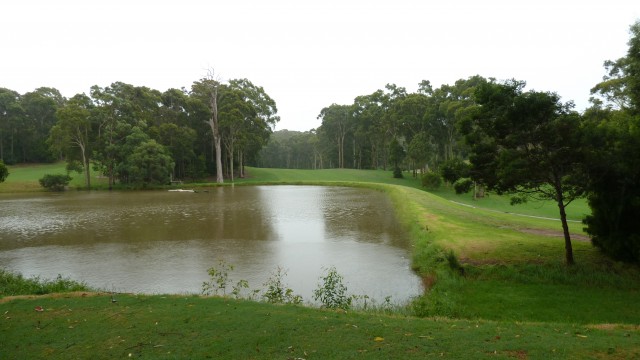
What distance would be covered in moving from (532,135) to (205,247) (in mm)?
12595

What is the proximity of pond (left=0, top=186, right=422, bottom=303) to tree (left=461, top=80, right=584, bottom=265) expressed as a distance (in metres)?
4.60

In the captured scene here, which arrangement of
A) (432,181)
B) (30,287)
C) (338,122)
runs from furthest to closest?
(338,122), (432,181), (30,287)

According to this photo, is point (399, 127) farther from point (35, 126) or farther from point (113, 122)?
point (35, 126)

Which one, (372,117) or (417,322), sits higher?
(372,117)

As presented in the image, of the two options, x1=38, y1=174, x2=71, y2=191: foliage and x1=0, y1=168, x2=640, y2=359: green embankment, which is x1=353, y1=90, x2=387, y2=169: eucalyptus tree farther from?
x1=0, y1=168, x2=640, y2=359: green embankment

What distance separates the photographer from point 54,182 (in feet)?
152

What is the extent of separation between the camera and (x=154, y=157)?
47.3m

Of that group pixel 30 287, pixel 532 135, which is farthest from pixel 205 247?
pixel 532 135

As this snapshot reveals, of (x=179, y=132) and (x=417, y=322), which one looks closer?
(x=417, y=322)

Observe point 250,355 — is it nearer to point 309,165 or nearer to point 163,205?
point 163,205

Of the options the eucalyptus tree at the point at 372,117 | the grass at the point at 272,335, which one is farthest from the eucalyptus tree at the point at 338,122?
the grass at the point at 272,335

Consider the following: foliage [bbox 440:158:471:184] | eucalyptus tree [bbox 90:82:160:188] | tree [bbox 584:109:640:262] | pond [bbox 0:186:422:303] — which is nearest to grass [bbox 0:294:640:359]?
pond [bbox 0:186:422:303]

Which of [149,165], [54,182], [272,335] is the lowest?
[272,335]

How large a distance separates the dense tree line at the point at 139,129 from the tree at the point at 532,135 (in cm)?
4367
